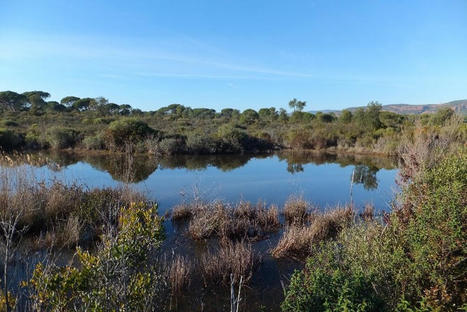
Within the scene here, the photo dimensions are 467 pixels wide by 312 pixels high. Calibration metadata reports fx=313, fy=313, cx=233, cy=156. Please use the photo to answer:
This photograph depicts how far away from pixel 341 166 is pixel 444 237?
18432 millimetres

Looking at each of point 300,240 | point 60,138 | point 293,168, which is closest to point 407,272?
point 300,240

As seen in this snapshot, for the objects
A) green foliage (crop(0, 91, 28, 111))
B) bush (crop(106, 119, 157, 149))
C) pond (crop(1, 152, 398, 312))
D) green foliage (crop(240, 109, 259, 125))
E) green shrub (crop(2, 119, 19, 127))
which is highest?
green foliage (crop(0, 91, 28, 111))

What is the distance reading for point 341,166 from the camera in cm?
2098

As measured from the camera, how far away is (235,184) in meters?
14.4

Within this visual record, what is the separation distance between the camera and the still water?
11.0m

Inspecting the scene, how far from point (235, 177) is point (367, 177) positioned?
23.2 ft

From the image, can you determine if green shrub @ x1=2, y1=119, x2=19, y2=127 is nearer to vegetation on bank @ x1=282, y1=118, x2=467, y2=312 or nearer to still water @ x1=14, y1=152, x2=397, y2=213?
still water @ x1=14, y1=152, x2=397, y2=213

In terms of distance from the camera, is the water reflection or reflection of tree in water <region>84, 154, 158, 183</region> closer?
reflection of tree in water <region>84, 154, 158, 183</region>

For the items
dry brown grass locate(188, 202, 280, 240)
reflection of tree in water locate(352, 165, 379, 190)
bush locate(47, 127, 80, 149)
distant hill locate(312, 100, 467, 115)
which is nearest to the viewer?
dry brown grass locate(188, 202, 280, 240)

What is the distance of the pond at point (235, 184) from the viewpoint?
532 centimetres

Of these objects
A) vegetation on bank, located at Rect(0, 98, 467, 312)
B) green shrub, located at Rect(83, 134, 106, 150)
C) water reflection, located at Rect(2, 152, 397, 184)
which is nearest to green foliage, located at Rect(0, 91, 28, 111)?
green shrub, located at Rect(83, 134, 106, 150)

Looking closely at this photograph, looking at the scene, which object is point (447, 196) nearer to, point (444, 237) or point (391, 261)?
point (444, 237)

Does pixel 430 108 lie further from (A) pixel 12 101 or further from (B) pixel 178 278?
(B) pixel 178 278

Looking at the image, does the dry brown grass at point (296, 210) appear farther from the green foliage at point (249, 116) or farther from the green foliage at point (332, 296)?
the green foliage at point (249, 116)
